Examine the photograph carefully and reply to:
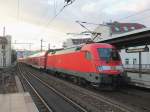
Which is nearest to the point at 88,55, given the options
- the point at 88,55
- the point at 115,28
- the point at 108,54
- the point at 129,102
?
the point at 88,55

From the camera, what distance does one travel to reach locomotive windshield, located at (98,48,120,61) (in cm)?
2246

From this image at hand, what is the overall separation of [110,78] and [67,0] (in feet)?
18.3

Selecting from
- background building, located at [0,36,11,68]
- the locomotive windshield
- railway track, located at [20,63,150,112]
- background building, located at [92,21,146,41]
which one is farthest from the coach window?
background building, located at [92,21,146,41]

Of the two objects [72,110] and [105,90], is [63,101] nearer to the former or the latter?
[72,110]

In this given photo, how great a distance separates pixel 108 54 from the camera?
22719 millimetres

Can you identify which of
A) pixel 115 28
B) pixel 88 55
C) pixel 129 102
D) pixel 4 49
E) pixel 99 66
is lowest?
pixel 129 102

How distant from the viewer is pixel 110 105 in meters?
15.7

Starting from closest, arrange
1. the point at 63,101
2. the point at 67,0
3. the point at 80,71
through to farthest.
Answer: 1. the point at 63,101
2. the point at 67,0
3. the point at 80,71

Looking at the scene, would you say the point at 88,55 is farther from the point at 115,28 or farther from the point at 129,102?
the point at 115,28

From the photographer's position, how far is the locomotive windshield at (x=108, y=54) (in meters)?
22.5

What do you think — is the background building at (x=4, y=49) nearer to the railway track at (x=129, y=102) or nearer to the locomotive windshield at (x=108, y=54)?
the locomotive windshield at (x=108, y=54)

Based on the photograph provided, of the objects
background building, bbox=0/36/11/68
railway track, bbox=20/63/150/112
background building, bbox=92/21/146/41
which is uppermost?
background building, bbox=92/21/146/41

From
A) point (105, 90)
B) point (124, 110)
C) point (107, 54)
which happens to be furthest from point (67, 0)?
point (124, 110)

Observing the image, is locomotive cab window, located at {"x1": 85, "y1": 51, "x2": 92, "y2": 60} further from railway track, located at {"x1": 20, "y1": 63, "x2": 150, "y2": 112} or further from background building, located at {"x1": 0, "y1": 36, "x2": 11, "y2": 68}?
background building, located at {"x1": 0, "y1": 36, "x2": 11, "y2": 68}
